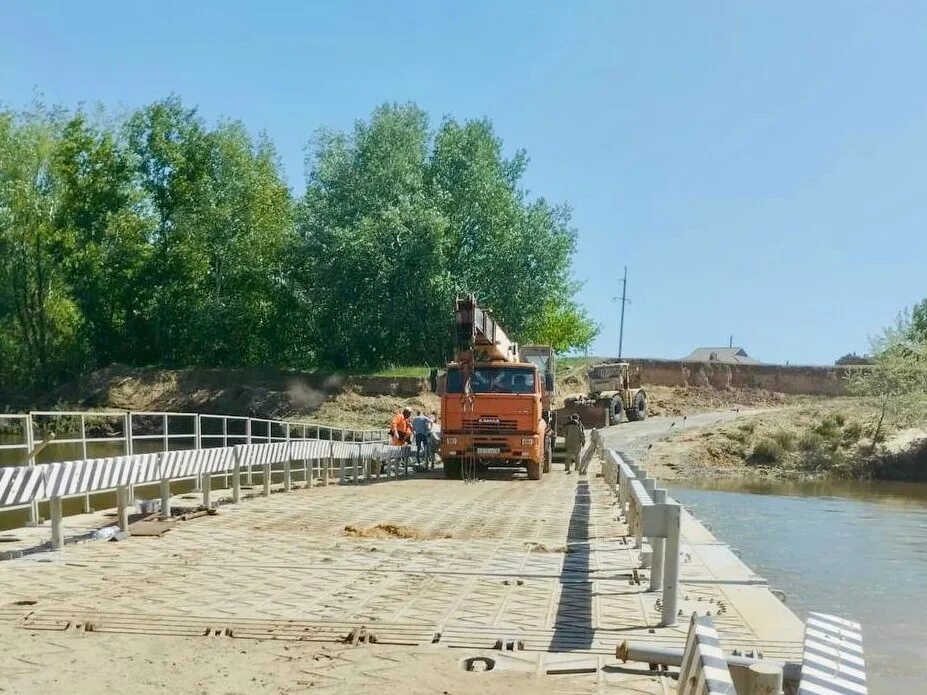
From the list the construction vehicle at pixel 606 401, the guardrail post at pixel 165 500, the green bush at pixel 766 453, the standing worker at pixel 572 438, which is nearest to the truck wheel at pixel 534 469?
the standing worker at pixel 572 438

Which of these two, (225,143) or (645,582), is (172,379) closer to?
(225,143)

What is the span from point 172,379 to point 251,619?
50.2 meters

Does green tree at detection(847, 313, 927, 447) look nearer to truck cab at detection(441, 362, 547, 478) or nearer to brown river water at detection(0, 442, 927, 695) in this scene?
brown river water at detection(0, 442, 927, 695)

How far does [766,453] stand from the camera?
4622 centimetres

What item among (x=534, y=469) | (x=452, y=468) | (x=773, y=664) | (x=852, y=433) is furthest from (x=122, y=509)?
(x=852, y=433)

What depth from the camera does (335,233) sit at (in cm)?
4984

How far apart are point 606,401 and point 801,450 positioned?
8.74 meters

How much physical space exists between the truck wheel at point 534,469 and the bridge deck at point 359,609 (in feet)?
39.4

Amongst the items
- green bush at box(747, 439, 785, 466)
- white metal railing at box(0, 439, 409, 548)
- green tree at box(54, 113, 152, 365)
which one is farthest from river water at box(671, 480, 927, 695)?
green tree at box(54, 113, 152, 365)

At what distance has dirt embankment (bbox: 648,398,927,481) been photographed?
145ft

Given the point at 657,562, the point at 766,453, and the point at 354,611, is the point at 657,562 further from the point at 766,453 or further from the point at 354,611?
the point at 766,453

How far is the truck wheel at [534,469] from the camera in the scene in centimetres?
2538

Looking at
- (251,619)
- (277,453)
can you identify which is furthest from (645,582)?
(277,453)

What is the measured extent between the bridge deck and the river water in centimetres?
158
